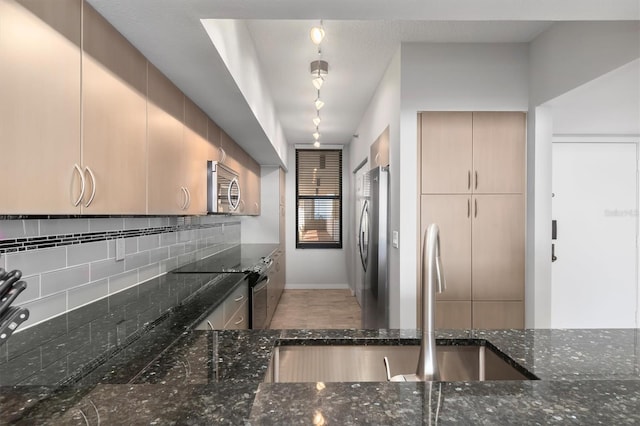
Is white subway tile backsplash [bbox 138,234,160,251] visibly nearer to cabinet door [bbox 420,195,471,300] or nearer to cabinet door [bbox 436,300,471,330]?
cabinet door [bbox 420,195,471,300]

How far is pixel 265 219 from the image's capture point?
18.4 ft

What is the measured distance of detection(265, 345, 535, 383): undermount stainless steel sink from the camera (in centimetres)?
121

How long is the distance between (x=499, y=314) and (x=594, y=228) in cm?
163

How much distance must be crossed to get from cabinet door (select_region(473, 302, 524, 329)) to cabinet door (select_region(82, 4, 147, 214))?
2.43 m

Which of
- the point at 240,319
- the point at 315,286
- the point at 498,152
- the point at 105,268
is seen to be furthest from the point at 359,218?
the point at 105,268

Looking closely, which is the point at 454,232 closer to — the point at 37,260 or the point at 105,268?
the point at 105,268

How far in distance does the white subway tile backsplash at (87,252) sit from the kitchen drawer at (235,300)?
73cm

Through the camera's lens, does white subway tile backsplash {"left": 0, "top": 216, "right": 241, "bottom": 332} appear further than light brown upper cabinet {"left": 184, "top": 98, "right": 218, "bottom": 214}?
No

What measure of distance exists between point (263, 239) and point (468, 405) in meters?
5.08

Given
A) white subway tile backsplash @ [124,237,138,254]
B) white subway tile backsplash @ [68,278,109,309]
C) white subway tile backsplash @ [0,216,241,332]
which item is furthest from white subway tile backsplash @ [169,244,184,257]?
white subway tile backsplash @ [68,278,109,309]

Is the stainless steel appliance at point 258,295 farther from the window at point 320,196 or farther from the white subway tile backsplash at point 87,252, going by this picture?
the window at point 320,196

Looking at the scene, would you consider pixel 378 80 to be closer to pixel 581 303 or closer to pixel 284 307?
pixel 581 303

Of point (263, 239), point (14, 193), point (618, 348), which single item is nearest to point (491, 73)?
point (618, 348)

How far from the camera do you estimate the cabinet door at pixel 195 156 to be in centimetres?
228
